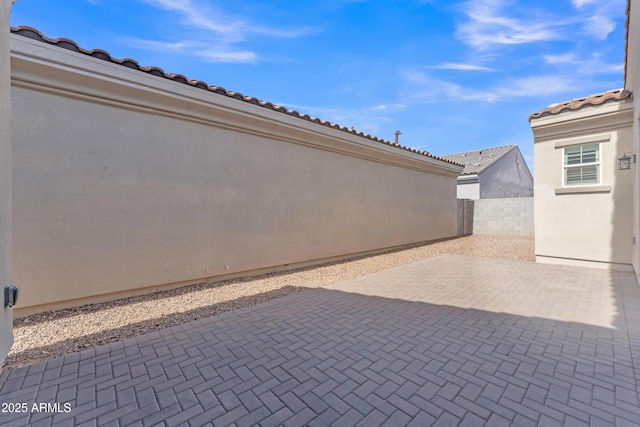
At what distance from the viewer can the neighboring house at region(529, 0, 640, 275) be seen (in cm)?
688

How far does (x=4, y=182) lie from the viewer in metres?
2.67

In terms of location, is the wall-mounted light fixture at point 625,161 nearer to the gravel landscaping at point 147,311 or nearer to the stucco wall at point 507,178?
the gravel landscaping at point 147,311

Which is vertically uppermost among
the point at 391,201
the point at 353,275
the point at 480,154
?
the point at 480,154

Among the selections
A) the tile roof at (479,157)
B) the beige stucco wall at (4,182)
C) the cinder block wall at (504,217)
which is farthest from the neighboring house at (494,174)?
the beige stucco wall at (4,182)

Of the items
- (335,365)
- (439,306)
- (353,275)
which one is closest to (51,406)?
(335,365)

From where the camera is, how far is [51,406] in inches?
90.5

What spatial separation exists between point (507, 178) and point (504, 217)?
39.9 ft

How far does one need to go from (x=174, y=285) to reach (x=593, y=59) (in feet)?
45.2

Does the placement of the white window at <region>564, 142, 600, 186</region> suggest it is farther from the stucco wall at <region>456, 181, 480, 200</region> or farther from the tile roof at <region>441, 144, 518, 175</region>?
the stucco wall at <region>456, 181, 480, 200</region>

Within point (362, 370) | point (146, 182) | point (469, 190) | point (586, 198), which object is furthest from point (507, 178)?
point (146, 182)

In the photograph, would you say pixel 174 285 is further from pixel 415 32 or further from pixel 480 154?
pixel 480 154

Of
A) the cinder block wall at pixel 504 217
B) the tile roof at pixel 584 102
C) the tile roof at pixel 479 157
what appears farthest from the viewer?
the tile roof at pixel 479 157

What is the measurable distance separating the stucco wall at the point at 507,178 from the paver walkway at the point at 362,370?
1768 centimetres

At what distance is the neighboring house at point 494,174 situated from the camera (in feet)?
65.2
